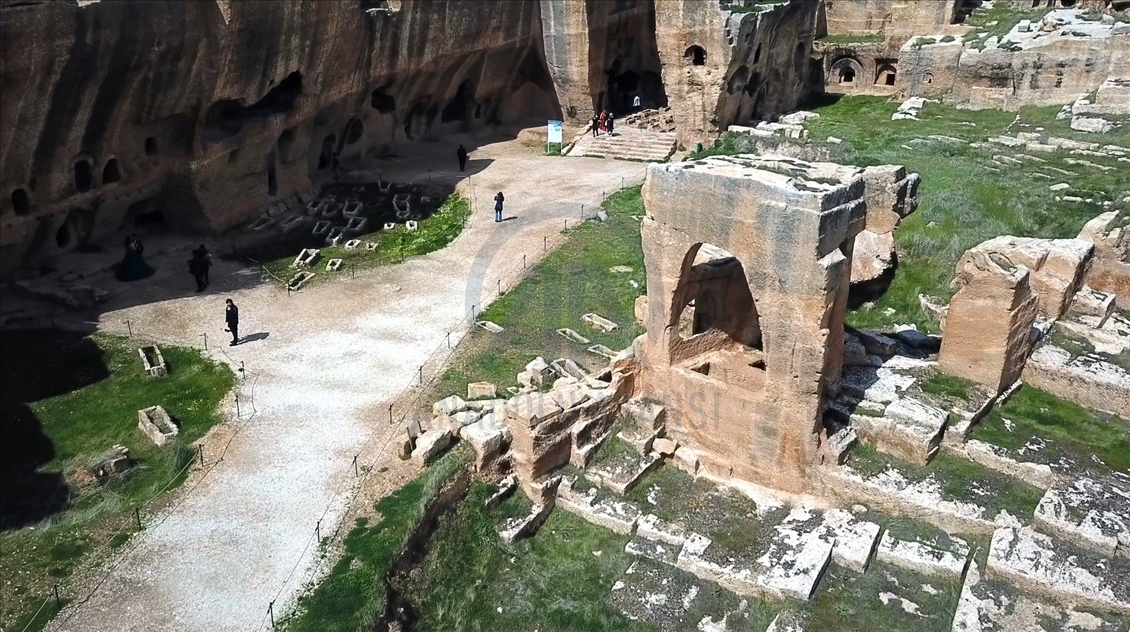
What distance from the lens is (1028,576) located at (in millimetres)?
10305

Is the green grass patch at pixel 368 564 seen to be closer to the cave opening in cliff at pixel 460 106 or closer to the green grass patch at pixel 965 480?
the green grass patch at pixel 965 480

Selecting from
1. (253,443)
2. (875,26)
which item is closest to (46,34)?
(253,443)

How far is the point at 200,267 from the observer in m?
19.0

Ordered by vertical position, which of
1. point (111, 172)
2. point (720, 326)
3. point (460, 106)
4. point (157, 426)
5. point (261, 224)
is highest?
point (111, 172)

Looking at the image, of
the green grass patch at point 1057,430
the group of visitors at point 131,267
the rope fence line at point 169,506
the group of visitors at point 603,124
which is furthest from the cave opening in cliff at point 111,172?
the green grass patch at point 1057,430

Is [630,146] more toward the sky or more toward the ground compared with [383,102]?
more toward the ground

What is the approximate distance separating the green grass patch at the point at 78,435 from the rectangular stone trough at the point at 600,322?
20.6 ft

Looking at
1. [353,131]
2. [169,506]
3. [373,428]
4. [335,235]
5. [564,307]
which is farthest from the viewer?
[353,131]

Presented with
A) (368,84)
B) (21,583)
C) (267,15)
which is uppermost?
(267,15)

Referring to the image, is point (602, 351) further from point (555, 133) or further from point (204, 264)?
point (555, 133)

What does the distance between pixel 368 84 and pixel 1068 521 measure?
2050cm

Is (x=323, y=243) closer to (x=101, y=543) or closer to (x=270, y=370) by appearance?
(x=270, y=370)

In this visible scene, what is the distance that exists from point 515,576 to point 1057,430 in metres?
7.66

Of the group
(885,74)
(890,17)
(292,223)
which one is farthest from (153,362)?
(890,17)
